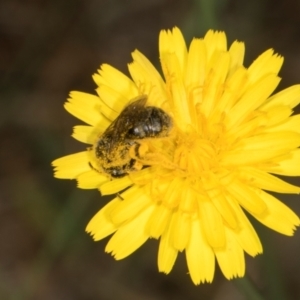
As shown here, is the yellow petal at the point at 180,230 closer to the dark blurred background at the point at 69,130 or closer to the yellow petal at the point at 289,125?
the yellow petal at the point at 289,125

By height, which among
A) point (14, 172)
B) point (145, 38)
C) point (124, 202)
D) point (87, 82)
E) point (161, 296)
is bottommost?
point (161, 296)

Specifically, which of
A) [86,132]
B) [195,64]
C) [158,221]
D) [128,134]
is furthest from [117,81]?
[158,221]

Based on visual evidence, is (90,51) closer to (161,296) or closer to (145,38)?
(145,38)

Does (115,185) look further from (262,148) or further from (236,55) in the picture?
(236,55)

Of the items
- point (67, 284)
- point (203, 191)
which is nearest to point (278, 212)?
point (203, 191)

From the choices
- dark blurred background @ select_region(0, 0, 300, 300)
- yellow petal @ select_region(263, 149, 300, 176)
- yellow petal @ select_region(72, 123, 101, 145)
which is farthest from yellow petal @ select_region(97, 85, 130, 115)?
dark blurred background @ select_region(0, 0, 300, 300)

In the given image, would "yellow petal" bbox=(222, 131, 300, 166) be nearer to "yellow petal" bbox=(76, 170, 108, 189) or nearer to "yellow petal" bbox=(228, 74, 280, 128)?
"yellow petal" bbox=(228, 74, 280, 128)

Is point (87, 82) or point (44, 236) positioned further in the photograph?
point (87, 82)

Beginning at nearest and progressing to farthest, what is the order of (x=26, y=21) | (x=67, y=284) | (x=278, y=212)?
(x=278, y=212)
(x=67, y=284)
(x=26, y=21)
